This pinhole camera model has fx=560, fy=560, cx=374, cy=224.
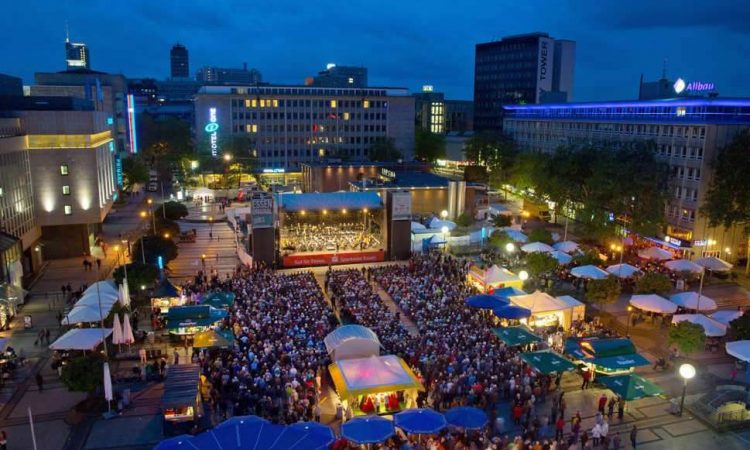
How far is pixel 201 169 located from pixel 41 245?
126ft

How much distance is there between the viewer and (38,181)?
3956 cm

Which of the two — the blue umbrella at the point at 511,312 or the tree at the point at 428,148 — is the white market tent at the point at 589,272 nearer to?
the blue umbrella at the point at 511,312

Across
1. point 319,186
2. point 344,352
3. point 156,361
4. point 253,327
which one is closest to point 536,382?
point 344,352

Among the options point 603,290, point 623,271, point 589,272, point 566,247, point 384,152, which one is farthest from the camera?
point 384,152

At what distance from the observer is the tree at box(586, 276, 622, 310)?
2831 centimetres

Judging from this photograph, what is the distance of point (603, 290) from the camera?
92.9 ft

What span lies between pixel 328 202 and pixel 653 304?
72.9 feet

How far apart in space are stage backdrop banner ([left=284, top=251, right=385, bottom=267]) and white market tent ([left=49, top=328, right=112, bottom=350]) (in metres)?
16.9

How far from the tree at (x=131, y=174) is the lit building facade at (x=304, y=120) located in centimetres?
Result: 968

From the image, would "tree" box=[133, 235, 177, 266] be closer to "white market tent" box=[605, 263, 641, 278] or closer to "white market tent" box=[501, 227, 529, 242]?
"white market tent" box=[501, 227, 529, 242]

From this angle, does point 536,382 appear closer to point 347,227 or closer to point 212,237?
point 347,227

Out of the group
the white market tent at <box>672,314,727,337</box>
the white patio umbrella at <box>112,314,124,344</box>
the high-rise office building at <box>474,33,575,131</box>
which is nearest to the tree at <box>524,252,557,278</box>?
the white market tent at <box>672,314,727,337</box>

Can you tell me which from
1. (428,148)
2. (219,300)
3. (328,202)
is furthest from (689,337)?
(428,148)

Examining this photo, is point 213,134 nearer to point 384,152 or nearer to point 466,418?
point 384,152
